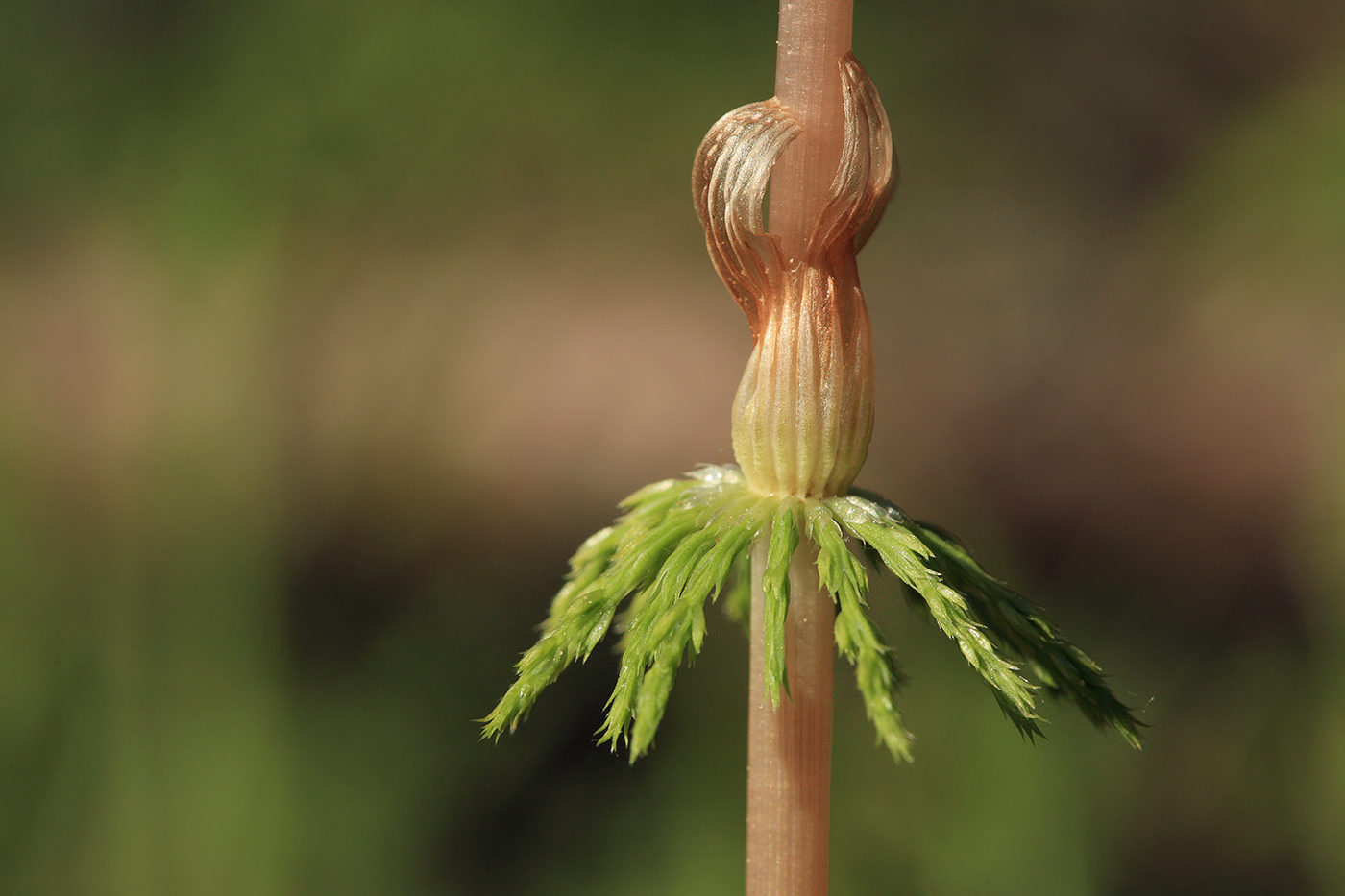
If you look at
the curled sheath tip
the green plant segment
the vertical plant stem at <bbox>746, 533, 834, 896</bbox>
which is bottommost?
the vertical plant stem at <bbox>746, 533, 834, 896</bbox>

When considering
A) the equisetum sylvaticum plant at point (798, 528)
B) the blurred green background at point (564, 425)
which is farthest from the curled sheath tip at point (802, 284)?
the blurred green background at point (564, 425)

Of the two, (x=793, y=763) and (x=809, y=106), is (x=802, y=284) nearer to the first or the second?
(x=809, y=106)

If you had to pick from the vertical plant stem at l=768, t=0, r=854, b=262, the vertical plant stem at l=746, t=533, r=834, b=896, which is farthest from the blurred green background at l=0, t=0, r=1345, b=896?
the vertical plant stem at l=768, t=0, r=854, b=262

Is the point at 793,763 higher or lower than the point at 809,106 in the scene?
lower

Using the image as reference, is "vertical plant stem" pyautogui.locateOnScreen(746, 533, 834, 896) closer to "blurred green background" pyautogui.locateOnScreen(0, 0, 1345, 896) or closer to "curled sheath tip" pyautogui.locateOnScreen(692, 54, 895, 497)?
"curled sheath tip" pyautogui.locateOnScreen(692, 54, 895, 497)

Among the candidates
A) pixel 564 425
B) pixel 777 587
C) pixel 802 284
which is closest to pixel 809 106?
pixel 802 284

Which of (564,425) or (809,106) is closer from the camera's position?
(809,106)
